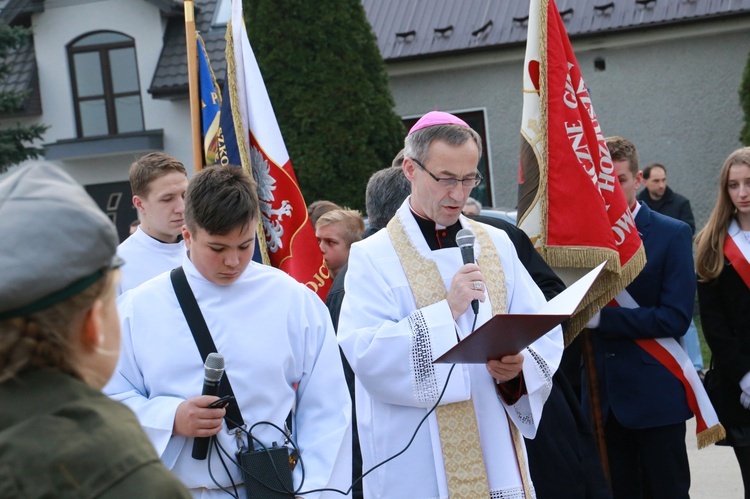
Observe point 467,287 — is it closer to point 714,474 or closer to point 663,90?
point 714,474

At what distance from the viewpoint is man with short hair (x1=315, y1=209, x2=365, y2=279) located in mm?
5570

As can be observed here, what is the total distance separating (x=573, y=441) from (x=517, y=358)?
3.54 feet

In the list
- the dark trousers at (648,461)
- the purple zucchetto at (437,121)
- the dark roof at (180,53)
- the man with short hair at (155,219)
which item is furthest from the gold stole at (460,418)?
the dark roof at (180,53)

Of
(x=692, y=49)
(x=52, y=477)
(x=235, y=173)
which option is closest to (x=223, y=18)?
(x=692, y=49)

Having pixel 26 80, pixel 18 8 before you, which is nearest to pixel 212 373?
pixel 26 80

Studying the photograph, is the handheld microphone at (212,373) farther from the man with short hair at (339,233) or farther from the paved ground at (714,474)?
the paved ground at (714,474)

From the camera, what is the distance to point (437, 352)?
11.2 ft

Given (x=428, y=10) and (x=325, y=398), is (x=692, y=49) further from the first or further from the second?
(x=325, y=398)

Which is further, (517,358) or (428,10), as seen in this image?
(428,10)

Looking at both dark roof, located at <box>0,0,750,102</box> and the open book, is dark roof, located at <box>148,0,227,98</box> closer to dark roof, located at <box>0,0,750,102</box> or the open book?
dark roof, located at <box>0,0,750,102</box>

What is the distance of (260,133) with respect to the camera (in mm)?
5809

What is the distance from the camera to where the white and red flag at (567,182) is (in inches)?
191

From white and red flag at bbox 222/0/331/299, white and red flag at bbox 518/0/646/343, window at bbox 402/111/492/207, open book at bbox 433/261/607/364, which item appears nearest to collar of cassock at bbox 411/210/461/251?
open book at bbox 433/261/607/364

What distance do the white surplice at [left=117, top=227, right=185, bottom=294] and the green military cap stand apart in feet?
10.00
